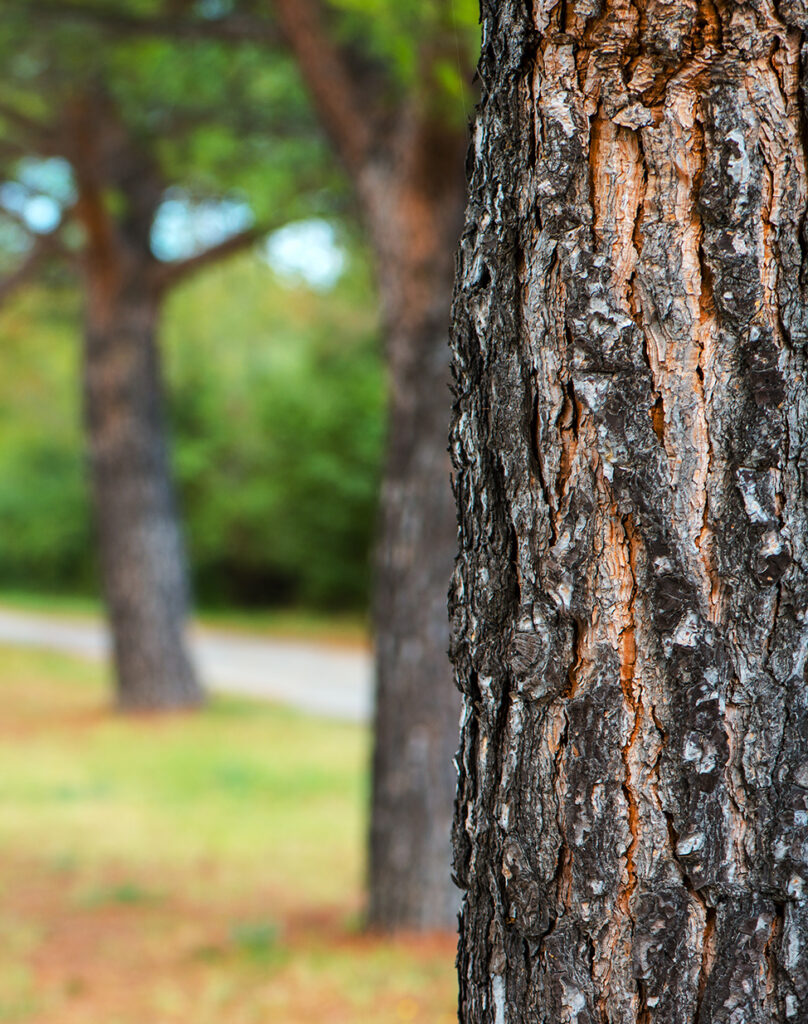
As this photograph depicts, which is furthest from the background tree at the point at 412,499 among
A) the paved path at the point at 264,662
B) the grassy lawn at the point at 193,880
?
the paved path at the point at 264,662

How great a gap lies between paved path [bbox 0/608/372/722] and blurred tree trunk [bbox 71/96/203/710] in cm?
223

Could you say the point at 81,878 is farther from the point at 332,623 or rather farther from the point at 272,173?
the point at 332,623

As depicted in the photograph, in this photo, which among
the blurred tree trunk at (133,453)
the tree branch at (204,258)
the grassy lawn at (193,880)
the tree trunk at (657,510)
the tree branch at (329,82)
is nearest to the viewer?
the tree trunk at (657,510)

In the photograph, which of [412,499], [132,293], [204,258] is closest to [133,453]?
[132,293]

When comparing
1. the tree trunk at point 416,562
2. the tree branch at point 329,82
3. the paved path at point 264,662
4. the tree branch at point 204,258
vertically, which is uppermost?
the tree branch at point 204,258

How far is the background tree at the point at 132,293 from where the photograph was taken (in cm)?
994

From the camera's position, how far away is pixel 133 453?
11.4 m

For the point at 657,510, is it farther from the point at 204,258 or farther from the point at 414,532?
the point at 204,258

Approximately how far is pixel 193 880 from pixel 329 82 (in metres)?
4.35

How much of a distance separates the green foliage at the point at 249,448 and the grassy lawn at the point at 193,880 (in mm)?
6428

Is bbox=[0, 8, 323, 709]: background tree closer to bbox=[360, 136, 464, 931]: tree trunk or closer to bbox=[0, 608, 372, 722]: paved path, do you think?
bbox=[0, 608, 372, 722]: paved path

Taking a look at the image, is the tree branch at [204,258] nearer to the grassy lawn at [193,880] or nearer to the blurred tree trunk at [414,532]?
the grassy lawn at [193,880]

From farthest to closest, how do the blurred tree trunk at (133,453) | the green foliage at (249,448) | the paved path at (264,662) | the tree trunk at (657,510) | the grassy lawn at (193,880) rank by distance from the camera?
the green foliage at (249,448), the paved path at (264,662), the blurred tree trunk at (133,453), the grassy lawn at (193,880), the tree trunk at (657,510)

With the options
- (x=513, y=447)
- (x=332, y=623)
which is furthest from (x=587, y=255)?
(x=332, y=623)
